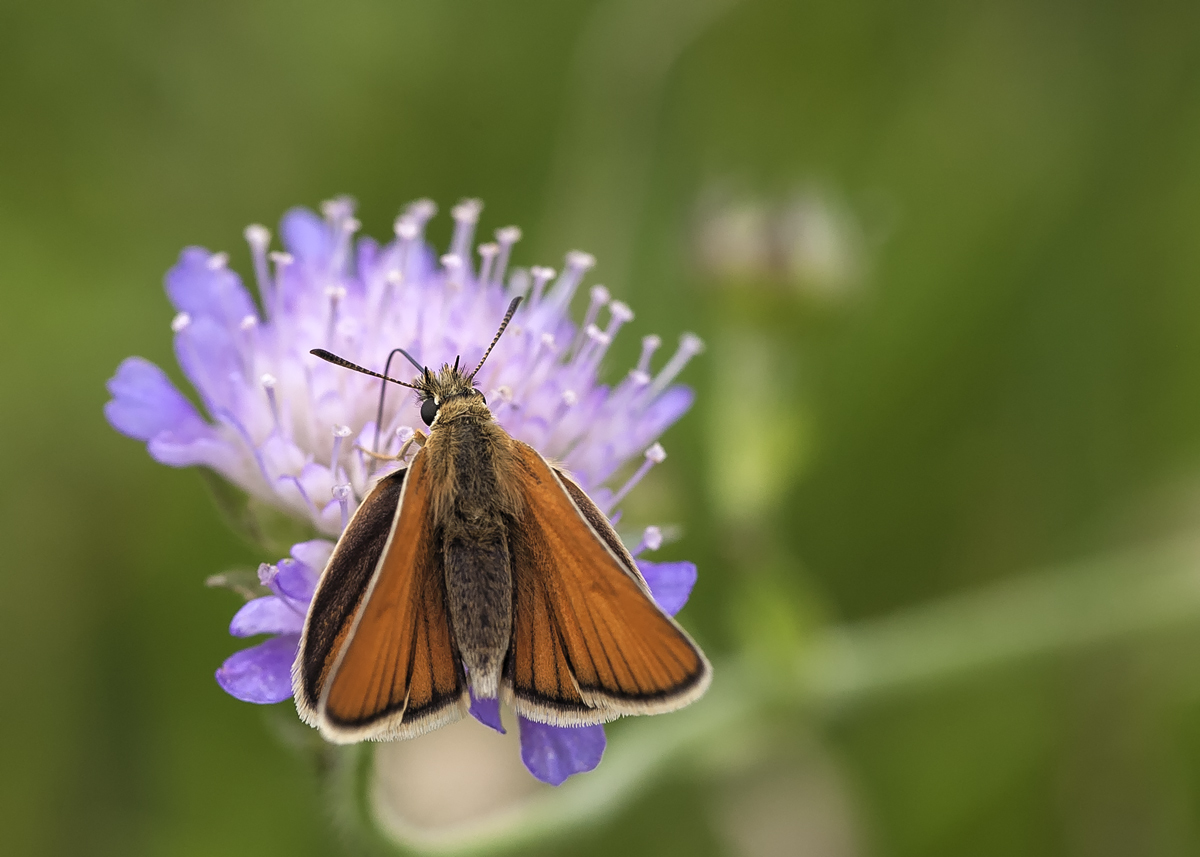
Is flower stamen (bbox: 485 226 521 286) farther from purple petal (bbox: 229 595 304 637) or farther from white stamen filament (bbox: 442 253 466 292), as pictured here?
purple petal (bbox: 229 595 304 637)

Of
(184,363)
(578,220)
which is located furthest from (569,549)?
(578,220)

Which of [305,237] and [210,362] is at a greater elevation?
[305,237]

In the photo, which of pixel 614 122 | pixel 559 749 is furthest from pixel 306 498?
pixel 614 122

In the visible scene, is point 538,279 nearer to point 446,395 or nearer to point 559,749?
point 446,395

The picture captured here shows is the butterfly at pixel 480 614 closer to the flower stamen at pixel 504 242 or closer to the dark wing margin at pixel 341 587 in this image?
the dark wing margin at pixel 341 587

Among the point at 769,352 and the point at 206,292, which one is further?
the point at 769,352

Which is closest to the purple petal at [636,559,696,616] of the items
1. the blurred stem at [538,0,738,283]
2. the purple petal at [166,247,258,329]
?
the purple petal at [166,247,258,329]

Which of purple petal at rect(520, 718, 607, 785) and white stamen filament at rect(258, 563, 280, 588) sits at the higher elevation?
white stamen filament at rect(258, 563, 280, 588)

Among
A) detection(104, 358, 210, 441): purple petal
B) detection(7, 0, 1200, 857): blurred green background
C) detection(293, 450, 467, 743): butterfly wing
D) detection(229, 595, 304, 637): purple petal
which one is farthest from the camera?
detection(7, 0, 1200, 857): blurred green background
